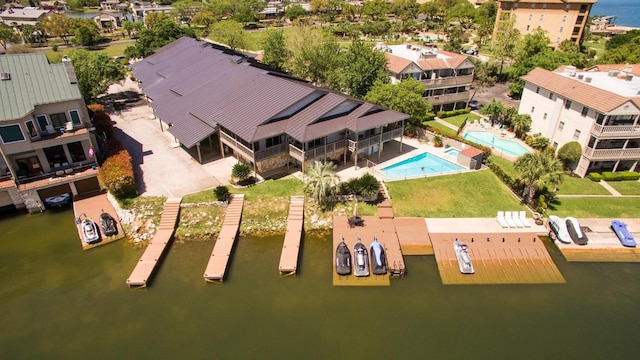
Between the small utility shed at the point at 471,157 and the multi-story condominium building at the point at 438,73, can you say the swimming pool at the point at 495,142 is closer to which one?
the small utility shed at the point at 471,157

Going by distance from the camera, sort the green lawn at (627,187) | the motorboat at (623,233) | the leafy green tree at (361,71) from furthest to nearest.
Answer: the leafy green tree at (361,71) → the green lawn at (627,187) → the motorboat at (623,233)

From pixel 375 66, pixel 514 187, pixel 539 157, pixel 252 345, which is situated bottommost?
pixel 252 345

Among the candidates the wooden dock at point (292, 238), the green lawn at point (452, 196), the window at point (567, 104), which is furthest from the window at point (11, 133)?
the window at point (567, 104)

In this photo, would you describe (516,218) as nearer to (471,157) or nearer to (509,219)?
(509,219)

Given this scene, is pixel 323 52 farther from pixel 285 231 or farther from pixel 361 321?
pixel 361 321

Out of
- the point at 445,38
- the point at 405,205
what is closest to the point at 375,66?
the point at 405,205
